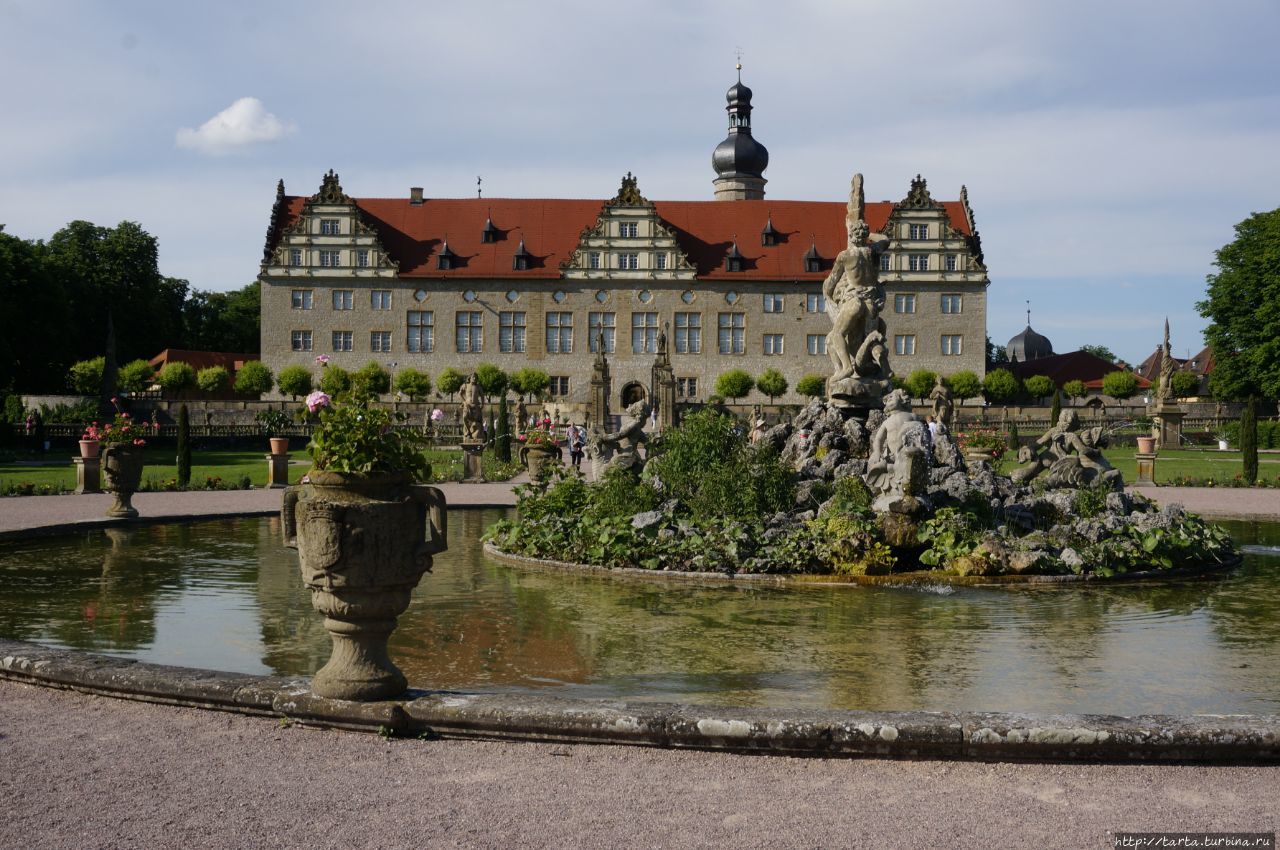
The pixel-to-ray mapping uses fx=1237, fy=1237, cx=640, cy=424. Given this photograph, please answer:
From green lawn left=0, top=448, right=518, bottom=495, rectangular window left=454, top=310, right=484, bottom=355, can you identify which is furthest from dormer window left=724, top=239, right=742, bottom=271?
green lawn left=0, top=448, right=518, bottom=495

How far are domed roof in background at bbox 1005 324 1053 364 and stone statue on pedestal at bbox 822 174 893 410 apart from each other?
259 feet

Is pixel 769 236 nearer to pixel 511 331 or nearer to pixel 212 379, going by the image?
pixel 511 331

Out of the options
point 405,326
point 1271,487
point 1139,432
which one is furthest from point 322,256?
point 1271,487

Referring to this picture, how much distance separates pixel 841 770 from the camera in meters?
5.21

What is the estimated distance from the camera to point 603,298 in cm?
6203

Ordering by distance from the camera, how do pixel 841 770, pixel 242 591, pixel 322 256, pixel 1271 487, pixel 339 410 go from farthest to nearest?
pixel 322 256 < pixel 1271 487 < pixel 242 591 < pixel 339 410 < pixel 841 770

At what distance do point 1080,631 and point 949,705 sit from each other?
2.81 m

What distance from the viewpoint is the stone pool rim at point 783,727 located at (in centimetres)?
528

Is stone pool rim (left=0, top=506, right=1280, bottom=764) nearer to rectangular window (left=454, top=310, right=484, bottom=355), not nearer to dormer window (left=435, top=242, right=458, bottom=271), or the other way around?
rectangular window (left=454, top=310, right=484, bottom=355)

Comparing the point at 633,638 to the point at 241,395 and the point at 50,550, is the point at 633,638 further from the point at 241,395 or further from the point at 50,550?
the point at 241,395

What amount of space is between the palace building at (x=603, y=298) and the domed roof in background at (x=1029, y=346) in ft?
102

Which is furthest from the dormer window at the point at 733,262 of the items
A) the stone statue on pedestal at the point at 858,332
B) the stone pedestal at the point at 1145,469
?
the stone statue on pedestal at the point at 858,332

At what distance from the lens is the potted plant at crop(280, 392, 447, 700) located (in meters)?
5.79

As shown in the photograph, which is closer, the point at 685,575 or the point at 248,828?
the point at 248,828
